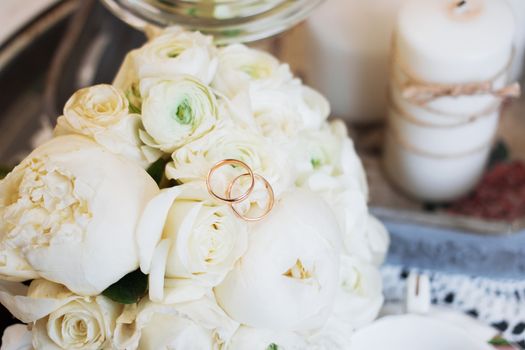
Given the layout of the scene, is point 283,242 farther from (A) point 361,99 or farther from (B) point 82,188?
(A) point 361,99

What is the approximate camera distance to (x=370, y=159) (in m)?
0.72

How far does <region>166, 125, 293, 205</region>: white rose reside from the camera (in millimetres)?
399

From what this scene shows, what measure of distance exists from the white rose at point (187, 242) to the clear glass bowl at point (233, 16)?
0.21 meters

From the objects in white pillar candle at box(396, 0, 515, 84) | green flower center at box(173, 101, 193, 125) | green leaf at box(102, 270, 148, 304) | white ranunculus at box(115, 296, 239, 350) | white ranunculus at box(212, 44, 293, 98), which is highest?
green flower center at box(173, 101, 193, 125)

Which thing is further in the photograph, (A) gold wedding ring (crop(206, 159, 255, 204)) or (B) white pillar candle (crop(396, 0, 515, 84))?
(B) white pillar candle (crop(396, 0, 515, 84))

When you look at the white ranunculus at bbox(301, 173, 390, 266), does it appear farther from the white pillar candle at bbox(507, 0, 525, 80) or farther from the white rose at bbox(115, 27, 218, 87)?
the white pillar candle at bbox(507, 0, 525, 80)

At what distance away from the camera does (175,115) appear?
0.41 meters

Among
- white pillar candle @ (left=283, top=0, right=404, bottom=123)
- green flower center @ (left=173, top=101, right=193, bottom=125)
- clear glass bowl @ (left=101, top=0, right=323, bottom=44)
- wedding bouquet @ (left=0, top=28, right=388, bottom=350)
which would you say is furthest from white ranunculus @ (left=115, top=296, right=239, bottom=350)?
white pillar candle @ (left=283, top=0, right=404, bottom=123)

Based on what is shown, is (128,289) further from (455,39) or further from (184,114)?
(455,39)

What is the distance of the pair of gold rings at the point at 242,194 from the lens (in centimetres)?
38

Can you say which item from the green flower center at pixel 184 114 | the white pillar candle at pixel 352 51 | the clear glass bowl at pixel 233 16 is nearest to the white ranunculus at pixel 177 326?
the green flower center at pixel 184 114

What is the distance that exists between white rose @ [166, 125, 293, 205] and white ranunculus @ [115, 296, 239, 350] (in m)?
0.06

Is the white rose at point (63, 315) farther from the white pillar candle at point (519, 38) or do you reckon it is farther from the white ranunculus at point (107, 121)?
the white pillar candle at point (519, 38)

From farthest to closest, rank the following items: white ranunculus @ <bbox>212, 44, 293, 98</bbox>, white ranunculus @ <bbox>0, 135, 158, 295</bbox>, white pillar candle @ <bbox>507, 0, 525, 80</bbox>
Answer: white pillar candle @ <bbox>507, 0, 525, 80</bbox> → white ranunculus @ <bbox>212, 44, 293, 98</bbox> → white ranunculus @ <bbox>0, 135, 158, 295</bbox>
